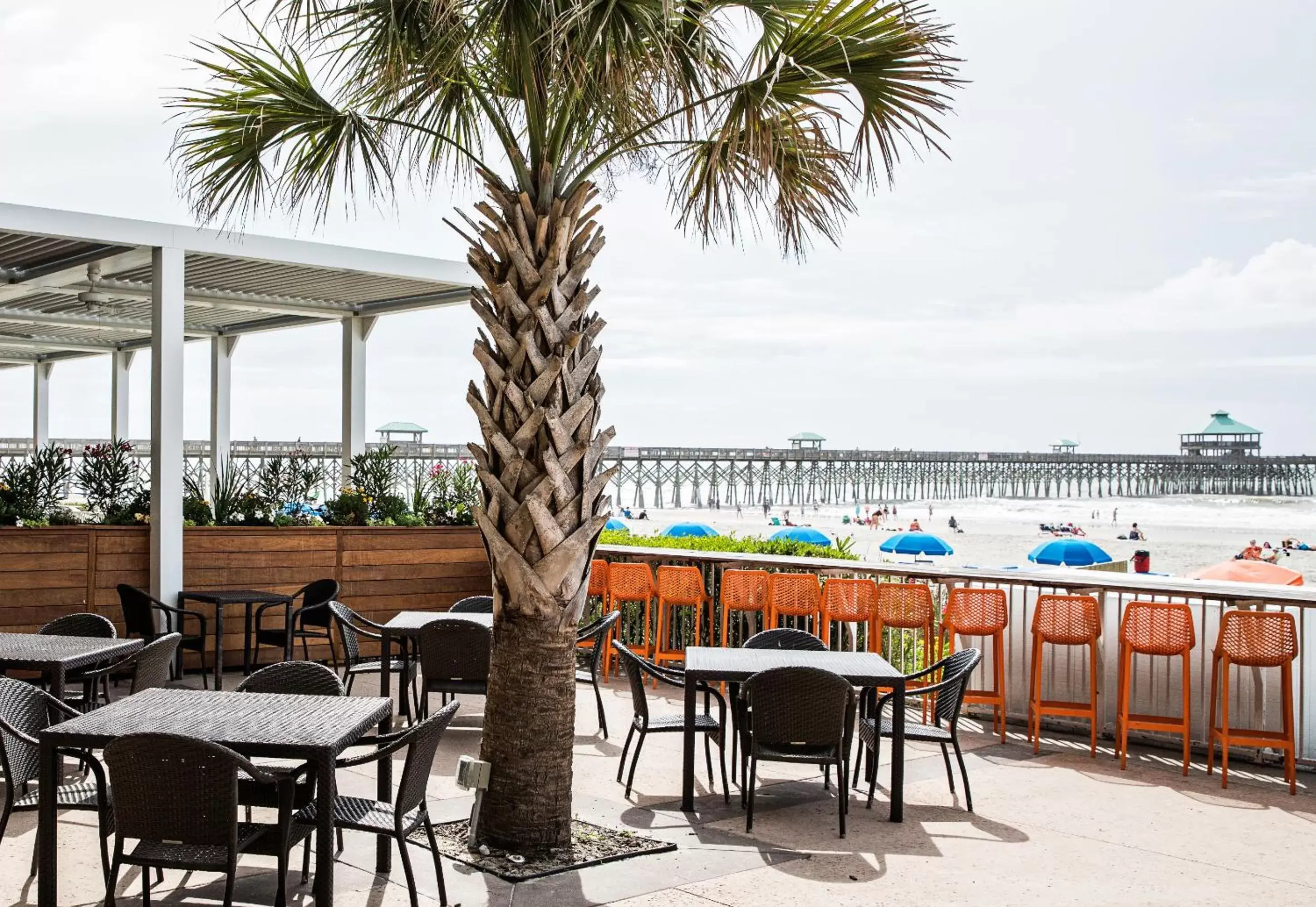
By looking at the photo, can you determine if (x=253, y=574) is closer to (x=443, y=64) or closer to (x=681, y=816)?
(x=681, y=816)

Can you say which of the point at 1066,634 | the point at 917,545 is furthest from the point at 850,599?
the point at 917,545

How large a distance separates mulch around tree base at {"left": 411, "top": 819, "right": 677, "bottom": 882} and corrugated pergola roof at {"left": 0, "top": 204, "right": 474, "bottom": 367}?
5.18 metres

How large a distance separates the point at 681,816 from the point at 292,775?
2.30 metres

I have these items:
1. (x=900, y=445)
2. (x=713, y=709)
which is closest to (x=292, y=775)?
(x=713, y=709)

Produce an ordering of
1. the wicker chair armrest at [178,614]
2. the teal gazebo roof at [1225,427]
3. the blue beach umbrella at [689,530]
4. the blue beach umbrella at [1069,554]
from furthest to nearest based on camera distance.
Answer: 1. the teal gazebo roof at [1225,427]
2. the blue beach umbrella at [689,530]
3. the blue beach umbrella at [1069,554]
4. the wicker chair armrest at [178,614]

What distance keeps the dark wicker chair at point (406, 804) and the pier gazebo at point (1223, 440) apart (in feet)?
334

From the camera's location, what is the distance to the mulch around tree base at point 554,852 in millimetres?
4672

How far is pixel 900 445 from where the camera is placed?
142 metres

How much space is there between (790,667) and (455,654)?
2.31 metres

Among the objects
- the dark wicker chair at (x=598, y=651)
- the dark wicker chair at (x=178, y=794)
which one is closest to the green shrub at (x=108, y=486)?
the dark wicker chair at (x=598, y=651)

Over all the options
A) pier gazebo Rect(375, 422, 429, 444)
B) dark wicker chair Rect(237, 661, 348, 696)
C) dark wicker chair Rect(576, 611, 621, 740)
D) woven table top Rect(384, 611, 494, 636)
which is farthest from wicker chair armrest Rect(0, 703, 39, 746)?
pier gazebo Rect(375, 422, 429, 444)

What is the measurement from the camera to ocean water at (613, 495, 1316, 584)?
37344 mm

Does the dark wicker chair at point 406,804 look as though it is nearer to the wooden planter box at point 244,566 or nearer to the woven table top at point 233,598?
the woven table top at point 233,598

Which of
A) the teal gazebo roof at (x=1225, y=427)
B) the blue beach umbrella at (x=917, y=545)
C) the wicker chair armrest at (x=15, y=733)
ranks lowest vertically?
the blue beach umbrella at (x=917, y=545)
